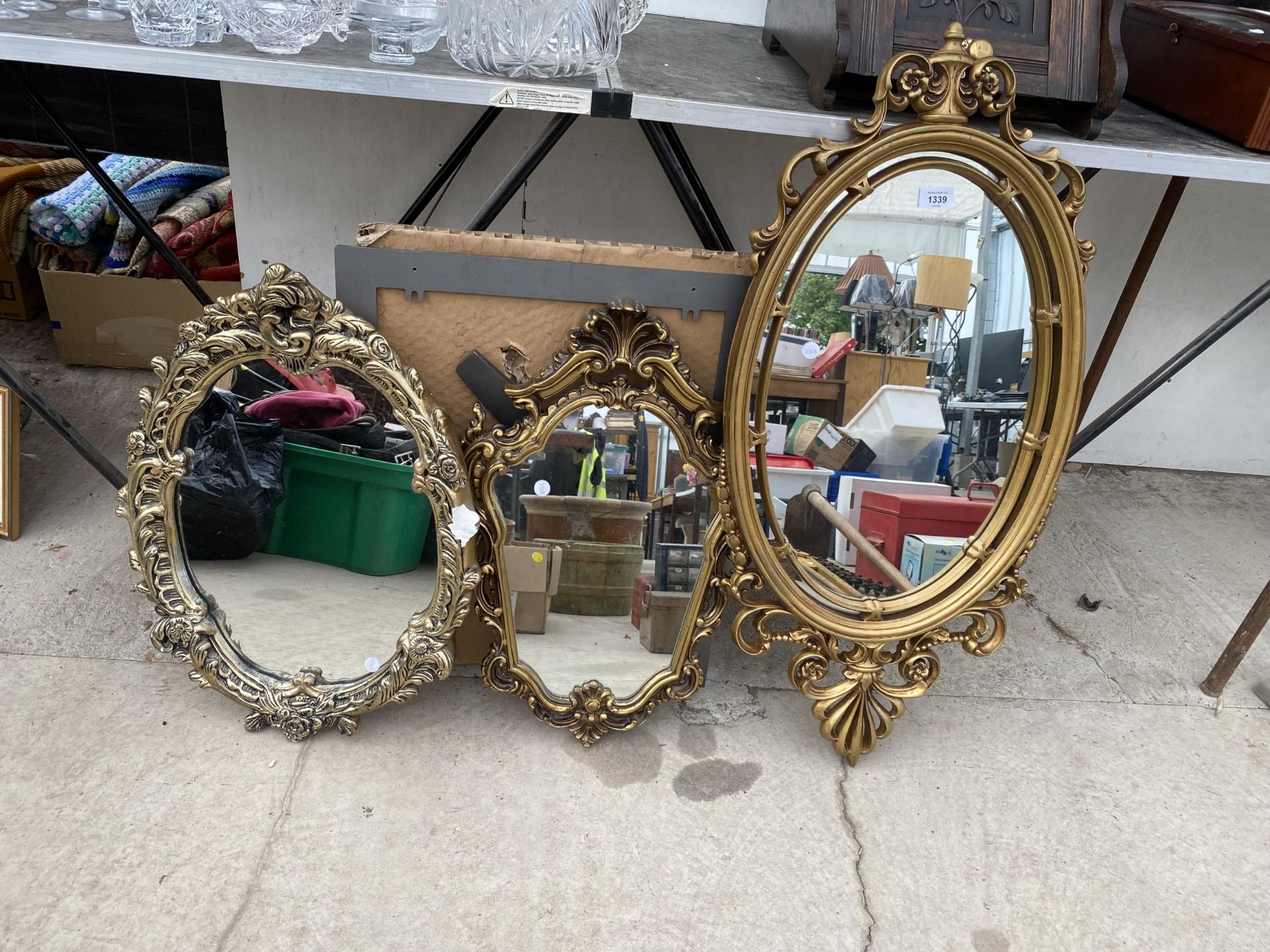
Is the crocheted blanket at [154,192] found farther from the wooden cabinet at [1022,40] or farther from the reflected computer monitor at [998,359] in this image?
the reflected computer monitor at [998,359]

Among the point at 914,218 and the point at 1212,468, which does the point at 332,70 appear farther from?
the point at 1212,468

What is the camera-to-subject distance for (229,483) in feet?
6.34

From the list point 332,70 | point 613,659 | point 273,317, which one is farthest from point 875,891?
point 332,70

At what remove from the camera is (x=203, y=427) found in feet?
6.17

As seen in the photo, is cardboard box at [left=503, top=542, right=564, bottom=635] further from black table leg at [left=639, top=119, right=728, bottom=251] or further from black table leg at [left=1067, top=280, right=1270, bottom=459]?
black table leg at [left=1067, top=280, right=1270, bottom=459]

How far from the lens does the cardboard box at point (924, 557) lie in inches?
82.7

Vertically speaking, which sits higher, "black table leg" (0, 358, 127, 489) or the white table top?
the white table top

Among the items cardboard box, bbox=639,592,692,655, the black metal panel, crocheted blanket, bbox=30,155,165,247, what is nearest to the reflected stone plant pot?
cardboard box, bbox=639,592,692,655

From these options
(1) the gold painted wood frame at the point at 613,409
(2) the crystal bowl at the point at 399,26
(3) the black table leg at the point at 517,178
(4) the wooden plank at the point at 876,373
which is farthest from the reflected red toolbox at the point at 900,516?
(2) the crystal bowl at the point at 399,26

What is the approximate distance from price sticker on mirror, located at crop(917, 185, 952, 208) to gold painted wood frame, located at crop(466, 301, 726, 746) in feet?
1.94

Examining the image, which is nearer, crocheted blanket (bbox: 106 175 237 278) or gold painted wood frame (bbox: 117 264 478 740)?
gold painted wood frame (bbox: 117 264 478 740)

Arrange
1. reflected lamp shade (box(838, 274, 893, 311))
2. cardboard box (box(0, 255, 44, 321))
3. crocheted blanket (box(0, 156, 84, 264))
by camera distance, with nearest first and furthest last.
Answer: reflected lamp shade (box(838, 274, 893, 311)), crocheted blanket (box(0, 156, 84, 264)), cardboard box (box(0, 255, 44, 321))

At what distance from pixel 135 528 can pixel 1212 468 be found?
149 inches

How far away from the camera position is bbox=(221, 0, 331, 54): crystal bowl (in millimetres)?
1880
